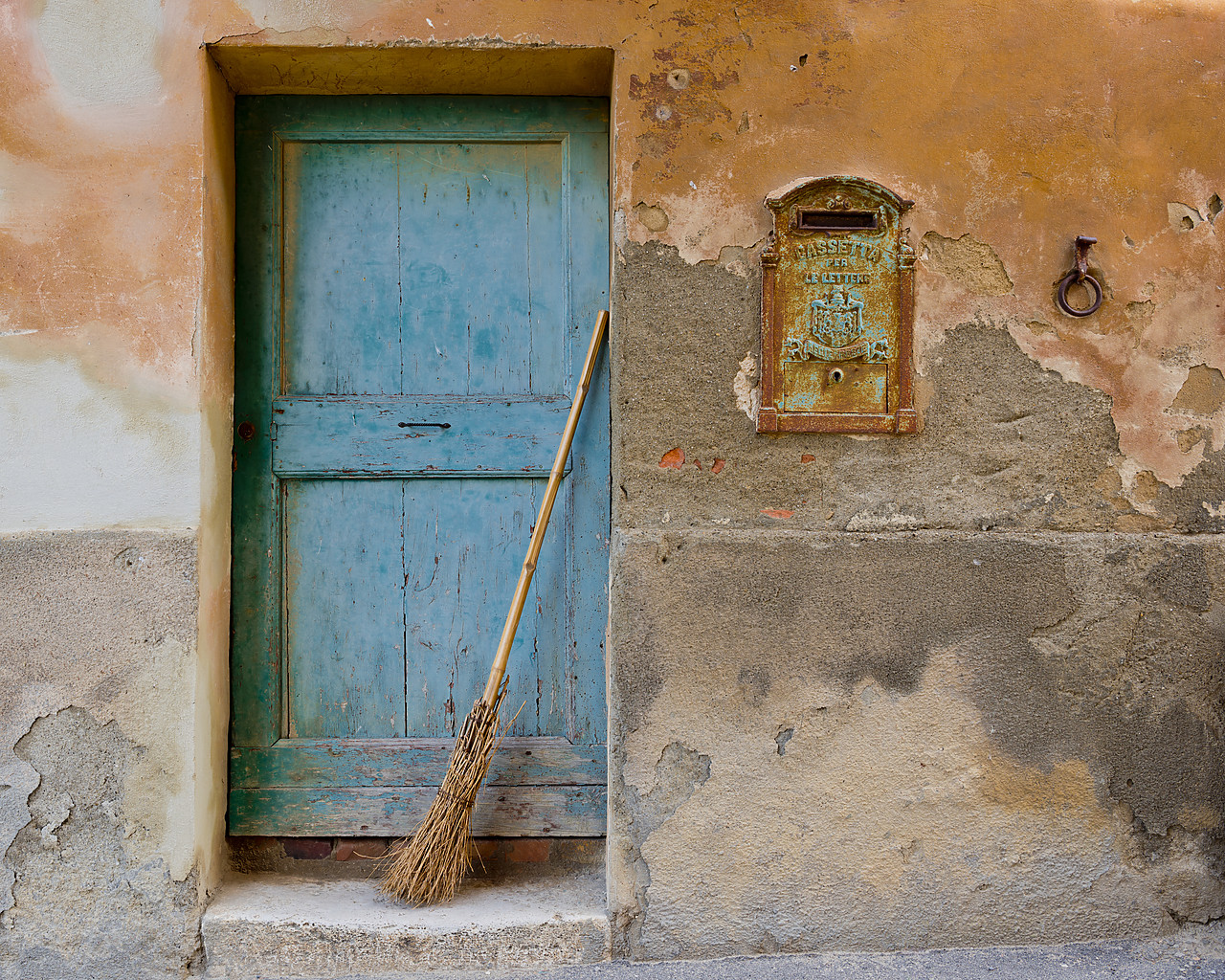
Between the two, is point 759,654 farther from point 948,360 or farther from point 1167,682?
point 1167,682

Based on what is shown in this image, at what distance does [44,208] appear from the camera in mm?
1998

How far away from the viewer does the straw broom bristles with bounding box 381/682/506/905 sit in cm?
206

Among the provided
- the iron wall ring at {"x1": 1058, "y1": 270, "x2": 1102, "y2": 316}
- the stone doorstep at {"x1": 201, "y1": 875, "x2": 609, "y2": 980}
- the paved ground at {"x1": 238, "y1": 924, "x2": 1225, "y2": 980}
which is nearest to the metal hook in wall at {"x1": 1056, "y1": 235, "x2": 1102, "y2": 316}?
the iron wall ring at {"x1": 1058, "y1": 270, "x2": 1102, "y2": 316}

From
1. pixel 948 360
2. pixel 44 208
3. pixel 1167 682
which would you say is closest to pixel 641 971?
pixel 1167 682

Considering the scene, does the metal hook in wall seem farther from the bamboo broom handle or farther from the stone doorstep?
the stone doorstep

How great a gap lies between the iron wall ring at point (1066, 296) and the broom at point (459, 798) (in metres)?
1.14

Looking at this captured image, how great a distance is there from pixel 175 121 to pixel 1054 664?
2.50 m

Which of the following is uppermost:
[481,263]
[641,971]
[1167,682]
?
[481,263]

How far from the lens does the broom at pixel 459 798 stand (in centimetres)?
206

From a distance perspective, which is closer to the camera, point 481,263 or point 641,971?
point 641,971

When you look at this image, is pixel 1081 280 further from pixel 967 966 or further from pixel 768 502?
pixel 967 966

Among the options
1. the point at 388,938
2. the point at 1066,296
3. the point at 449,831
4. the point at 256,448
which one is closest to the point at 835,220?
the point at 1066,296

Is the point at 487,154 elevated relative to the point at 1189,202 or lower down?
elevated

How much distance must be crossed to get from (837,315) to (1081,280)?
0.61 m
